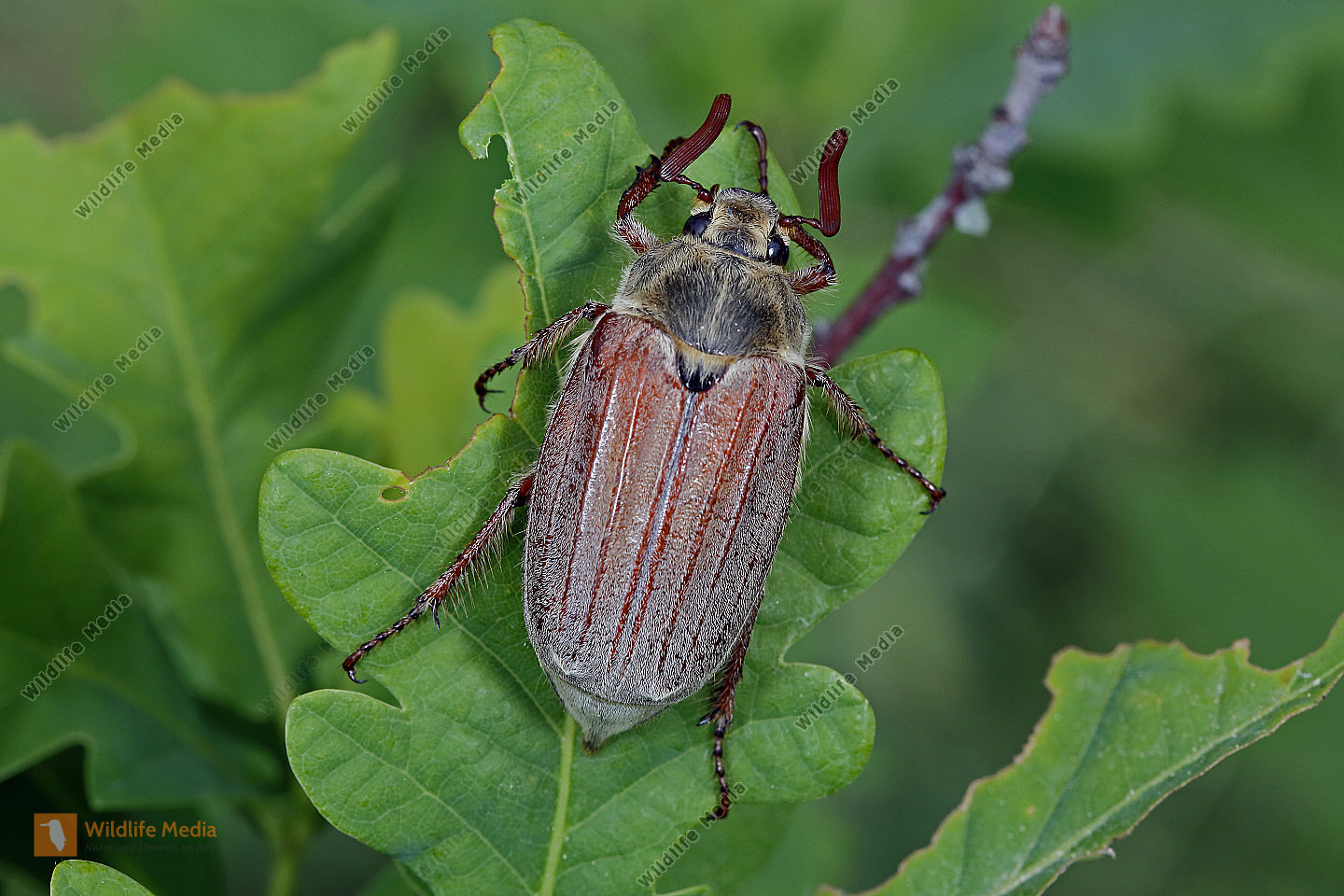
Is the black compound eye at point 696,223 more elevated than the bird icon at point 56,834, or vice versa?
the black compound eye at point 696,223

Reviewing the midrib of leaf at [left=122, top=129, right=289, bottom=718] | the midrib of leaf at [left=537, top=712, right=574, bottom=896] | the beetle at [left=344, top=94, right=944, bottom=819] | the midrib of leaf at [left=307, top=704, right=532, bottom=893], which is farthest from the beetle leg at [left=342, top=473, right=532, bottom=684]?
the midrib of leaf at [left=122, top=129, right=289, bottom=718]

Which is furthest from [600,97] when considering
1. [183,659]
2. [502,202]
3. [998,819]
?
[183,659]

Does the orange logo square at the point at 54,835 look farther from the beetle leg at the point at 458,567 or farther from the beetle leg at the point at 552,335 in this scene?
the beetle leg at the point at 552,335

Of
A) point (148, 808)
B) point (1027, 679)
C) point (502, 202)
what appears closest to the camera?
point (502, 202)

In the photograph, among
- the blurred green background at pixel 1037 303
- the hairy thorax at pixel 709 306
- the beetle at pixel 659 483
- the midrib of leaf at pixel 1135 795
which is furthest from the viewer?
the blurred green background at pixel 1037 303

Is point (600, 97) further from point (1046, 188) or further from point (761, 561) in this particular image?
point (1046, 188)

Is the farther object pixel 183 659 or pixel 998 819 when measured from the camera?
pixel 183 659

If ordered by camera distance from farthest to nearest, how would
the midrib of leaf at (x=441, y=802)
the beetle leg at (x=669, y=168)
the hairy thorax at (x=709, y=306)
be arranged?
the hairy thorax at (x=709, y=306) < the beetle leg at (x=669, y=168) < the midrib of leaf at (x=441, y=802)

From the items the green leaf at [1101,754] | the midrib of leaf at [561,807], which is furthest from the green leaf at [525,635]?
the green leaf at [1101,754]
